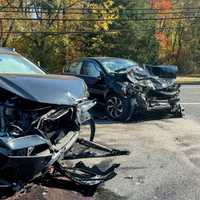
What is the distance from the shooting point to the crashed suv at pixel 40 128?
16.0 feet

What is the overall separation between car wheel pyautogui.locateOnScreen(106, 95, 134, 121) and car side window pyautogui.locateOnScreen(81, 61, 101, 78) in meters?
0.82

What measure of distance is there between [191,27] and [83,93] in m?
53.1

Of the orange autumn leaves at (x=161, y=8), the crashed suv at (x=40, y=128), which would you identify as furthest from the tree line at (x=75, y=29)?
the crashed suv at (x=40, y=128)

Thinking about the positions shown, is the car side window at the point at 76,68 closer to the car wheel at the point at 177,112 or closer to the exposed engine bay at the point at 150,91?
the exposed engine bay at the point at 150,91

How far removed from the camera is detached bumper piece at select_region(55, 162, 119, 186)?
5738 millimetres

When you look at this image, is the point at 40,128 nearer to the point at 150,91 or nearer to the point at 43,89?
the point at 43,89

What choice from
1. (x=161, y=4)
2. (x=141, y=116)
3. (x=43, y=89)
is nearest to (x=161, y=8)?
(x=161, y=4)

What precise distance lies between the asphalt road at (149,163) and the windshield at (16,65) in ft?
5.35

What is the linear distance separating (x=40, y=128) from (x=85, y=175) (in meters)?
0.87

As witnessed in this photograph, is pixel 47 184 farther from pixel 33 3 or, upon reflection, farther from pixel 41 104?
pixel 33 3

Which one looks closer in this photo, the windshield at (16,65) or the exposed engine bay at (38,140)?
the exposed engine bay at (38,140)

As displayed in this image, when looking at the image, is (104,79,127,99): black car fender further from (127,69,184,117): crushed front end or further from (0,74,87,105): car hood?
(0,74,87,105): car hood

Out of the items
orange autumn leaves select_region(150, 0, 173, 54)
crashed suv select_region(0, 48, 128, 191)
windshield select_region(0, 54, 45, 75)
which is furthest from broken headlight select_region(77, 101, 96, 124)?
orange autumn leaves select_region(150, 0, 173, 54)

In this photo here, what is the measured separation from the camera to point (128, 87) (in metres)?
11.7
